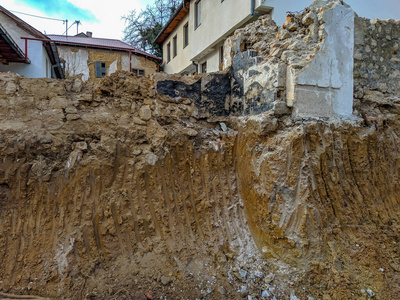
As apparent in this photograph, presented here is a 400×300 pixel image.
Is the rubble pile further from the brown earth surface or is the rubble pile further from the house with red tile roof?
the house with red tile roof

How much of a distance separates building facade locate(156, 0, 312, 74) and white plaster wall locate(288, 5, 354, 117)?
240 cm

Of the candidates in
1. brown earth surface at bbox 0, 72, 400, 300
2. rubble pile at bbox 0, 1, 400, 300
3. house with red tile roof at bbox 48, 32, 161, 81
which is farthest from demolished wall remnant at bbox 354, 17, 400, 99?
house with red tile roof at bbox 48, 32, 161, 81

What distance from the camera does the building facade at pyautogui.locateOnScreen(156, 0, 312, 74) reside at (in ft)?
24.6

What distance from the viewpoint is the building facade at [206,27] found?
24.6 feet

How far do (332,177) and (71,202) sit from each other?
345 centimetres

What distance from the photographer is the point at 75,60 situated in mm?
13727

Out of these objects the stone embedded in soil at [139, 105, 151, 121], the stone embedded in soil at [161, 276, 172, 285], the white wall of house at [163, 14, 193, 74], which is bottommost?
the stone embedded in soil at [161, 276, 172, 285]

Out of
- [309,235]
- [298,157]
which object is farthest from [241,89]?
[309,235]

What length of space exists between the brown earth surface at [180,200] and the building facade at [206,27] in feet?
8.67

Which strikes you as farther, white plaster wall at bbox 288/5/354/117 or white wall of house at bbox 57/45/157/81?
white wall of house at bbox 57/45/157/81

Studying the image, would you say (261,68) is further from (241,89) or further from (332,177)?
(332,177)

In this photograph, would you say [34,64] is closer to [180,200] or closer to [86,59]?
[86,59]

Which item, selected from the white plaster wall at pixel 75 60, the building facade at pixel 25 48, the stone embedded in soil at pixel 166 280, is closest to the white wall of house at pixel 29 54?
the building facade at pixel 25 48

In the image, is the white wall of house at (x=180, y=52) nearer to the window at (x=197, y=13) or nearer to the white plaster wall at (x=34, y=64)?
the window at (x=197, y=13)
